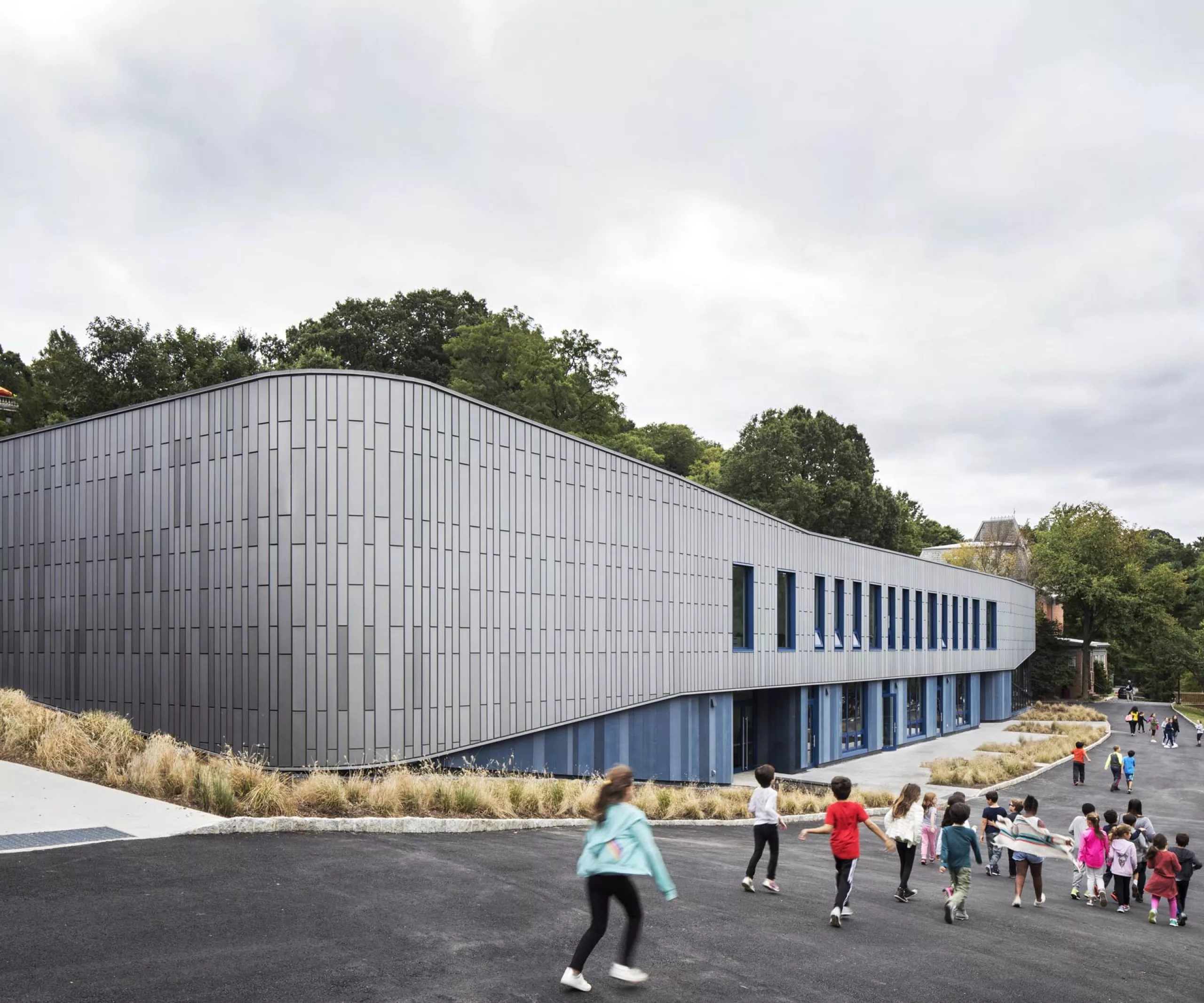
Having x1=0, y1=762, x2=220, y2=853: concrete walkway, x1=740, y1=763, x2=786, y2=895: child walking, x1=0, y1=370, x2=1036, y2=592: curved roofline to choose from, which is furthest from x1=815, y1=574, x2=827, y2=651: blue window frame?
x1=0, y1=762, x2=220, y2=853: concrete walkway

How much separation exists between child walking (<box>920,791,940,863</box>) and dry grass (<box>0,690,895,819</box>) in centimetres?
387

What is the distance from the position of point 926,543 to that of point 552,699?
96191 mm

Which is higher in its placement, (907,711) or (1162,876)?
(1162,876)

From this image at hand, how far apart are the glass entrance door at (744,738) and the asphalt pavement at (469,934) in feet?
70.0

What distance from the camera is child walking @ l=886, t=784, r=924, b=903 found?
12.0 metres

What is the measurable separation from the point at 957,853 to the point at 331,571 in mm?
11293

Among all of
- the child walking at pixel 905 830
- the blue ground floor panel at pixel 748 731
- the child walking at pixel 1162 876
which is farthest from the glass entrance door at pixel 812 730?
the child walking at pixel 905 830

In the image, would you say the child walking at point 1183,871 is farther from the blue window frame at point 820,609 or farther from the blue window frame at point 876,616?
the blue window frame at point 876,616

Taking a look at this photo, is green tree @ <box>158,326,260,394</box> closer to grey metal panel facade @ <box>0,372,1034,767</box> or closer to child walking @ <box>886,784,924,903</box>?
grey metal panel facade @ <box>0,372,1034,767</box>

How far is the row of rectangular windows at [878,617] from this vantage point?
106 ft

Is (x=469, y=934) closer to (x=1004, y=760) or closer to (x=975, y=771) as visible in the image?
(x=975, y=771)

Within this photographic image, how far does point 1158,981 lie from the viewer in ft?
31.7

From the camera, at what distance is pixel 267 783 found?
14.0 metres

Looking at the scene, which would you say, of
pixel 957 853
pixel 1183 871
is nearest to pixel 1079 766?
pixel 1183 871
